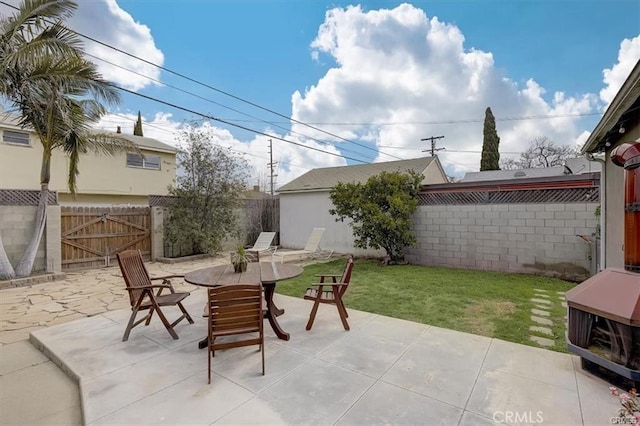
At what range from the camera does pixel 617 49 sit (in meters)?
7.04

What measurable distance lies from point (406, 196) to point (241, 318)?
6674 millimetres

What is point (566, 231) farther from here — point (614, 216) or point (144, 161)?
point (144, 161)

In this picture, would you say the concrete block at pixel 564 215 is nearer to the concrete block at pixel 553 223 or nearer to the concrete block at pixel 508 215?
the concrete block at pixel 553 223

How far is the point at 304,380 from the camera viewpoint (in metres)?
2.66

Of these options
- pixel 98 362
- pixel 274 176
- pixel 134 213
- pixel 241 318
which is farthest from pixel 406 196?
pixel 274 176

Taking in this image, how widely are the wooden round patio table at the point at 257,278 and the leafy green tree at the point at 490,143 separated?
20646 millimetres

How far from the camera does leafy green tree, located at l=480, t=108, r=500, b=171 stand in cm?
2047

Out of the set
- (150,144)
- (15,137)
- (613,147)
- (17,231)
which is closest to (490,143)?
(613,147)

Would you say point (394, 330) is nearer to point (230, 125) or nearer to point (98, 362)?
point (98, 362)

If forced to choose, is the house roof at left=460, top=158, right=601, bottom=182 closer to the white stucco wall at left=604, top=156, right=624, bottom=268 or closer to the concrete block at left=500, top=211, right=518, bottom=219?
the concrete block at left=500, top=211, right=518, bottom=219

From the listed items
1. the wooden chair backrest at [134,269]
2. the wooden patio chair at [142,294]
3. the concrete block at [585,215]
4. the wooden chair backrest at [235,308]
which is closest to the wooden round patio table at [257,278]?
the wooden patio chair at [142,294]

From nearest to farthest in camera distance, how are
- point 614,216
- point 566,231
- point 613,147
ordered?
point 614,216, point 613,147, point 566,231

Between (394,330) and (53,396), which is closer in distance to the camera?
(53,396)

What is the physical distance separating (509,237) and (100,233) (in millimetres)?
11240
